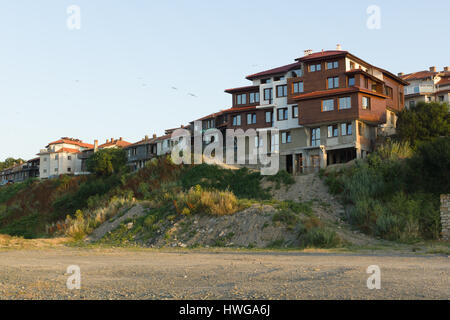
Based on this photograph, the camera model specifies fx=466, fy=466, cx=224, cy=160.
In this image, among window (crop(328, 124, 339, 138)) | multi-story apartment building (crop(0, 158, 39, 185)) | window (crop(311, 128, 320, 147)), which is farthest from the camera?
multi-story apartment building (crop(0, 158, 39, 185))

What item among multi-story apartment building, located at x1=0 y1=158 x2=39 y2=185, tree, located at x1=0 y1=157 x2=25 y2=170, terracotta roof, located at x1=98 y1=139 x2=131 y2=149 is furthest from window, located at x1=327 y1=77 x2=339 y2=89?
tree, located at x1=0 y1=157 x2=25 y2=170

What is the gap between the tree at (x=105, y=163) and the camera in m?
75.6

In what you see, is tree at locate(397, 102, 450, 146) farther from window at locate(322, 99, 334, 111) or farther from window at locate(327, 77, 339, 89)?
window at locate(327, 77, 339, 89)

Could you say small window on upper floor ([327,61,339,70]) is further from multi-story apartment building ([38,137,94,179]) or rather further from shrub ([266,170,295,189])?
multi-story apartment building ([38,137,94,179])

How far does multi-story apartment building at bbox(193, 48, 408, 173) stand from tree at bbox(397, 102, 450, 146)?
4421 mm

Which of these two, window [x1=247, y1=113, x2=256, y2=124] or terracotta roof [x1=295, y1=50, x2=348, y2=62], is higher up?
terracotta roof [x1=295, y1=50, x2=348, y2=62]

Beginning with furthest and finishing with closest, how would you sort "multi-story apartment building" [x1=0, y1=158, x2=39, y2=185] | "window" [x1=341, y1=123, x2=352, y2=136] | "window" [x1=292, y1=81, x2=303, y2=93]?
"multi-story apartment building" [x1=0, y1=158, x2=39, y2=185] → "window" [x1=292, y1=81, x2=303, y2=93] → "window" [x1=341, y1=123, x2=352, y2=136]

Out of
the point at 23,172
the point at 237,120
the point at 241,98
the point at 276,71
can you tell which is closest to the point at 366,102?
the point at 276,71

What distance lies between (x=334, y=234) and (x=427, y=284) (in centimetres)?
1502

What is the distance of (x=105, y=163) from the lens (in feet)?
249

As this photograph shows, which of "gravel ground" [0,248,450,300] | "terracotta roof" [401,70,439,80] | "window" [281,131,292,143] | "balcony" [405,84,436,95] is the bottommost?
"gravel ground" [0,248,450,300]

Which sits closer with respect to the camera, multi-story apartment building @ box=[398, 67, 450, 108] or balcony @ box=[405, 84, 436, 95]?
multi-story apartment building @ box=[398, 67, 450, 108]

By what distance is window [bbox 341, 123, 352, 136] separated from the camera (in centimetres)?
5016

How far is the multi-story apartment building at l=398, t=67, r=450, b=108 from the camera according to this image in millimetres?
75600
